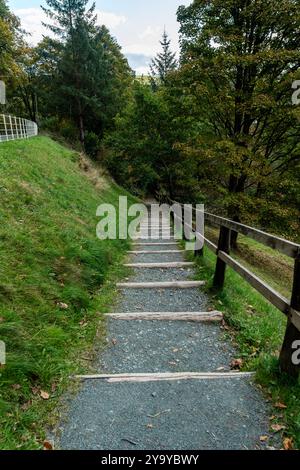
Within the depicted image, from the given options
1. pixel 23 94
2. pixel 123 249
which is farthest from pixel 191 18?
pixel 23 94

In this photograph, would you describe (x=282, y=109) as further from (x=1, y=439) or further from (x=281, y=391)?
(x=1, y=439)

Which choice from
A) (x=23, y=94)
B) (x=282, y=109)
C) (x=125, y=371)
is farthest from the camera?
(x=23, y=94)

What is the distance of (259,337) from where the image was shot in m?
3.51

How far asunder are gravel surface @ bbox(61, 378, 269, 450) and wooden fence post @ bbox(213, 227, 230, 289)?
2.13m

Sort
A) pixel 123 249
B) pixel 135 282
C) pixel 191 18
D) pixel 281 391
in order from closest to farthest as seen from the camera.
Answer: pixel 281 391
pixel 135 282
pixel 123 249
pixel 191 18

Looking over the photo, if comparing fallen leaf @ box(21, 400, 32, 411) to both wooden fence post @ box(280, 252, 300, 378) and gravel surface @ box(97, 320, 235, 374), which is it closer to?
gravel surface @ box(97, 320, 235, 374)

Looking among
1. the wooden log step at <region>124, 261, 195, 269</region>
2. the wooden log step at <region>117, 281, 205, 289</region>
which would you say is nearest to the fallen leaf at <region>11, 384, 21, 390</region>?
the wooden log step at <region>117, 281, 205, 289</region>

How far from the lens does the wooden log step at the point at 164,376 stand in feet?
9.12

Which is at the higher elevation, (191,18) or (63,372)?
(191,18)

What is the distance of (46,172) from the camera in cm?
919

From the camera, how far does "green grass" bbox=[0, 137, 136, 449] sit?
94.3 inches

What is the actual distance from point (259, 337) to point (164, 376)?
1304 mm
